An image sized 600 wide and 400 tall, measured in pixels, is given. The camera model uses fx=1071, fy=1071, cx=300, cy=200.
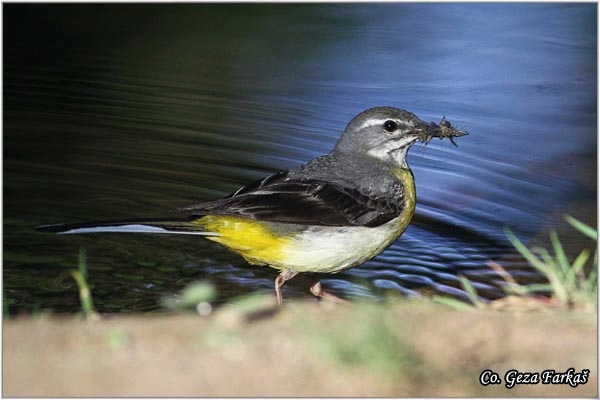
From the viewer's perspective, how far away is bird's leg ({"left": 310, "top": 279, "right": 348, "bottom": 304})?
24.8 feet

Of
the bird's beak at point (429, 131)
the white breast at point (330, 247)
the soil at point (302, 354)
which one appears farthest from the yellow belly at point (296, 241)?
the soil at point (302, 354)

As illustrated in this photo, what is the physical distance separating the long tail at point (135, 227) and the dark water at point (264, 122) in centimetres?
57

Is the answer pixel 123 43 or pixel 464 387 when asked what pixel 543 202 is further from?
pixel 123 43

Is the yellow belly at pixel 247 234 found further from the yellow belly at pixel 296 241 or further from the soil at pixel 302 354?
the soil at pixel 302 354

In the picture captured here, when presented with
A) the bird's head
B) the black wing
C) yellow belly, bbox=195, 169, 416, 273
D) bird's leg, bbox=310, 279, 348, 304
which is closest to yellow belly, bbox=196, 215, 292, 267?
yellow belly, bbox=195, 169, 416, 273

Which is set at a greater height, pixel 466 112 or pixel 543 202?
pixel 466 112

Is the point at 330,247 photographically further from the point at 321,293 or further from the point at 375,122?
the point at 375,122

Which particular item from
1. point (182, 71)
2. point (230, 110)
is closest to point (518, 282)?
point (230, 110)

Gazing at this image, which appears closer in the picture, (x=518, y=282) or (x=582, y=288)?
(x=582, y=288)

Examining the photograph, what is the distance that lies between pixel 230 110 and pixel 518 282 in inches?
175

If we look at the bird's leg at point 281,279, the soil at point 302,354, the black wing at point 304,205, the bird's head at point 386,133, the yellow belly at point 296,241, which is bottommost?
the bird's leg at point 281,279

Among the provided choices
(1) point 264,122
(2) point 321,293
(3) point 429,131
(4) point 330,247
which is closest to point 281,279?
(2) point 321,293

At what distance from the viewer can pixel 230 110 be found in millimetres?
11508

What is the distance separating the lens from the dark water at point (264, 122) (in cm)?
816
